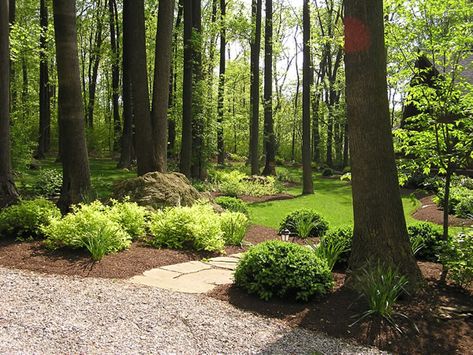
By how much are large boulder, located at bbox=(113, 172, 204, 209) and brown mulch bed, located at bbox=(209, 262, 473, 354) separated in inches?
135

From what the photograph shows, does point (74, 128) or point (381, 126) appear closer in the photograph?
point (381, 126)

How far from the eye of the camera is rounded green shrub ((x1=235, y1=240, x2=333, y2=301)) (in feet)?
15.3

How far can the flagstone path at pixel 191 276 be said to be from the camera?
4.98m

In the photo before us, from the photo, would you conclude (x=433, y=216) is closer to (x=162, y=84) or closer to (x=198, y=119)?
(x=162, y=84)

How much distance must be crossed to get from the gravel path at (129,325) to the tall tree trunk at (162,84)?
554 cm

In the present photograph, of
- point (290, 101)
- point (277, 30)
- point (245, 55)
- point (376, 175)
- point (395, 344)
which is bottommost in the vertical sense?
point (395, 344)

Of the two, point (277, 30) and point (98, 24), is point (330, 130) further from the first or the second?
point (98, 24)

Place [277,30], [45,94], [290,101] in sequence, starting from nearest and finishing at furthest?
[45,94] < [277,30] < [290,101]

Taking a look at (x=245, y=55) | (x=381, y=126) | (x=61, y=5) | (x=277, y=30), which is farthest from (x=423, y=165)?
(x=277, y=30)

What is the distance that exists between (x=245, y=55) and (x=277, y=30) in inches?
234

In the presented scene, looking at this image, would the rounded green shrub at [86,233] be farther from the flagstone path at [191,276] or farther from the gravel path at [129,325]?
the gravel path at [129,325]

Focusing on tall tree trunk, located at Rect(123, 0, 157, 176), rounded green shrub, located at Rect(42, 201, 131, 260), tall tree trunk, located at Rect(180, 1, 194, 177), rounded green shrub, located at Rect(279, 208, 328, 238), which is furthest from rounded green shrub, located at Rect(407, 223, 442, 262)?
tall tree trunk, located at Rect(180, 1, 194, 177)

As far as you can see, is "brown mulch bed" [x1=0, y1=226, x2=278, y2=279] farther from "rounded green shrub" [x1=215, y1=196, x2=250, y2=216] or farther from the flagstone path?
"rounded green shrub" [x1=215, y1=196, x2=250, y2=216]

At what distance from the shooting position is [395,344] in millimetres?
3795
